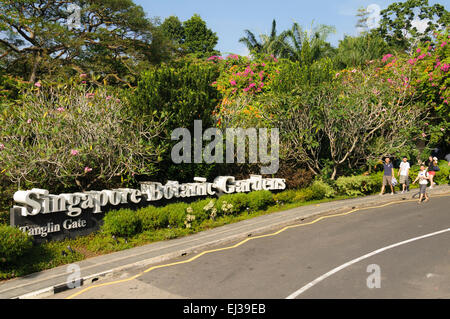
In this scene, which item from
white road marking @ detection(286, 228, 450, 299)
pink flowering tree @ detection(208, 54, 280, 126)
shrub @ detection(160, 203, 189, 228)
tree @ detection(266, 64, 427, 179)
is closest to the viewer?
white road marking @ detection(286, 228, 450, 299)

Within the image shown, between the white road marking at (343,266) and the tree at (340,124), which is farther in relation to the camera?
the tree at (340,124)

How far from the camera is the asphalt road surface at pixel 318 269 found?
8664mm

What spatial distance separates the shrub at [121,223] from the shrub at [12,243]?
2.65 m

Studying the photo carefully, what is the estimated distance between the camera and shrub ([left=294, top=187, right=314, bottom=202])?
19319 millimetres

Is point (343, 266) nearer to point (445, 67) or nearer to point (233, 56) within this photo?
point (445, 67)

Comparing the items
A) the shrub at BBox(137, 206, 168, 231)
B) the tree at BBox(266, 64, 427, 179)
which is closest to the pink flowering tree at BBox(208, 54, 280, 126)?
the tree at BBox(266, 64, 427, 179)

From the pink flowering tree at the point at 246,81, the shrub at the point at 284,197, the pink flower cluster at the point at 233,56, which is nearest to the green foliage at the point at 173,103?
the pink flowering tree at the point at 246,81

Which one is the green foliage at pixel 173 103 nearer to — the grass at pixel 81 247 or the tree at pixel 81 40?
the grass at pixel 81 247

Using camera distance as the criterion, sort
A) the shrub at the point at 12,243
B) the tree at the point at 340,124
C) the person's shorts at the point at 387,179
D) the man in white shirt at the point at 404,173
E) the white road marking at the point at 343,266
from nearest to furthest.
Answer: the white road marking at the point at 343,266 → the shrub at the point at 12,243 → the tree at the point at 340,124 → the person's shorts at the point at 387,179 → the man in white shirt at the point at 404,173

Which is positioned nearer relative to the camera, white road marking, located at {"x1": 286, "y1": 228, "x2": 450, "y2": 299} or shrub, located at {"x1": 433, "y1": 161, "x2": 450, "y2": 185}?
white road marking, located at {"x1": 286, "y1": 228, "x2": 450, "y2": 299}

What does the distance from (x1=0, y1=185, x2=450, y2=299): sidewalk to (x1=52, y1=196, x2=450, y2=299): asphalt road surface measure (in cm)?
42

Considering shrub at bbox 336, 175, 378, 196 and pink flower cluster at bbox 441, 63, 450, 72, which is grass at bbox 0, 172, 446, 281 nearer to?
shrub at bbox 336, 175, 378, 196
